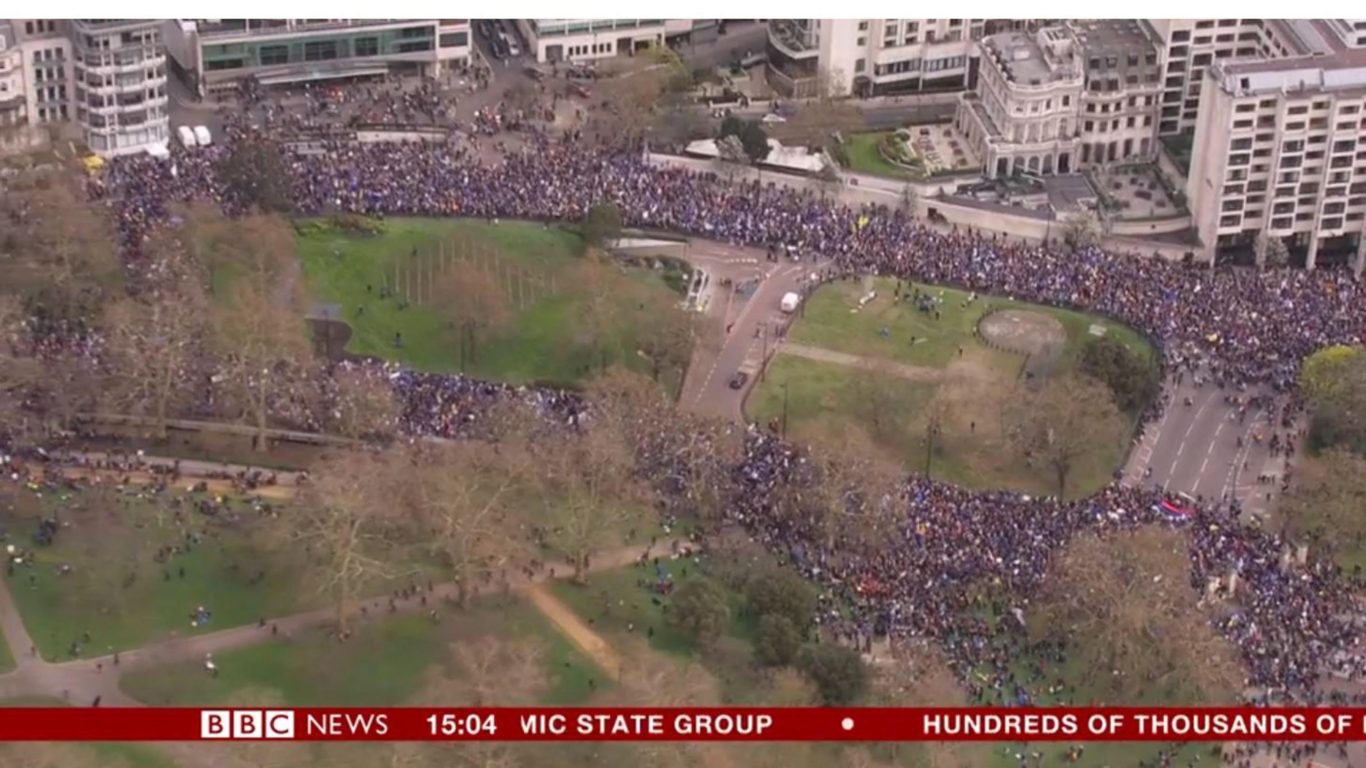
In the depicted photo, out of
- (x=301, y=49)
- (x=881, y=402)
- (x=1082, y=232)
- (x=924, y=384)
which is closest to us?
(x=881, y=402)

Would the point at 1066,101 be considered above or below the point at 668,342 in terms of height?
above

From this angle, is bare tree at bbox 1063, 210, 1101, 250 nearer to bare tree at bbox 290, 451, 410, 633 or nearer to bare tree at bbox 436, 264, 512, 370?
bare tree at bbox 436, 264, 512, 370

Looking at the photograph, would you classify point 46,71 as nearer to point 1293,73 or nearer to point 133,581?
point 133,581

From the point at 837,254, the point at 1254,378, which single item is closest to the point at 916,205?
the point at 837,254

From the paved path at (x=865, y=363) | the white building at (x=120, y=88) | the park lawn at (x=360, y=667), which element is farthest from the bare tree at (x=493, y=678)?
the white building at (x=120, y=88)

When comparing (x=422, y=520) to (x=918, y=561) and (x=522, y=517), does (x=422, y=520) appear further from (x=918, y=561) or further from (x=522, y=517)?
(x=918, y=561)

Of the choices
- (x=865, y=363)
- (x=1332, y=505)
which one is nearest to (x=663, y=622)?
(x=865, y=363)
